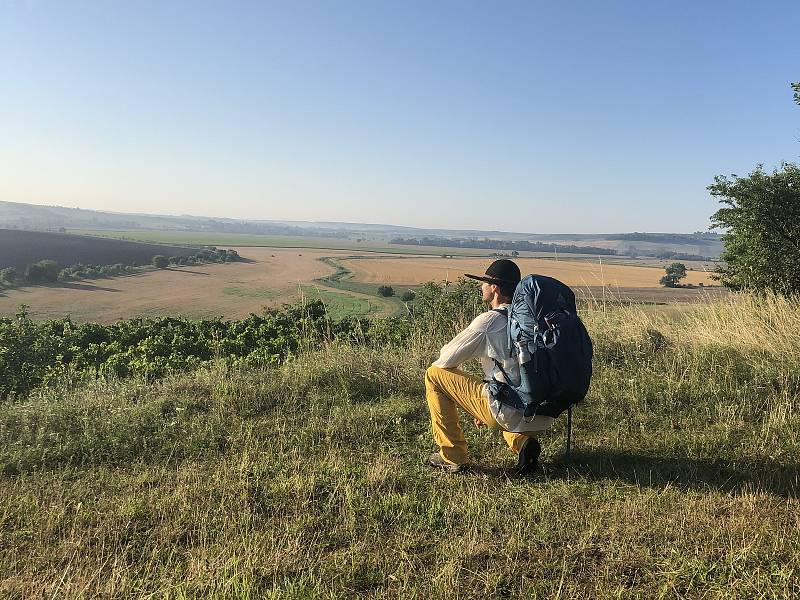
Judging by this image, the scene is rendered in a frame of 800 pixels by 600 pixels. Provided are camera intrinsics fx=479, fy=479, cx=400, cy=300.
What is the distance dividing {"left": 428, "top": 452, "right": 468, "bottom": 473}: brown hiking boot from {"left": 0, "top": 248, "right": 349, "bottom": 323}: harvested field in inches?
643

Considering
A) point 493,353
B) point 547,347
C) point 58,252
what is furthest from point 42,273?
point 547,347

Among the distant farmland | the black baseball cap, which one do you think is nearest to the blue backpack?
the black baseball cap

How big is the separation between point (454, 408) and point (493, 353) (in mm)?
652

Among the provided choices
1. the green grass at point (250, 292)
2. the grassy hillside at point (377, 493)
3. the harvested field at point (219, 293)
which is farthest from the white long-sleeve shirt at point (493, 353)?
the green grass at point (250, 292)

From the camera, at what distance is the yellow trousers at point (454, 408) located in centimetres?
392

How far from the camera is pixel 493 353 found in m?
3.73

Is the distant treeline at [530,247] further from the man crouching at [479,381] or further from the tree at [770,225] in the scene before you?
the man crouching at [479,381]

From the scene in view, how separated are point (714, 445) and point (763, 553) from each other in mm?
1793

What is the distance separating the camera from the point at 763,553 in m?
2.77

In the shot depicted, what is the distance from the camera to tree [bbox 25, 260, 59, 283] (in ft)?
107

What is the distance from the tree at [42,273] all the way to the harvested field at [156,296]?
156cm

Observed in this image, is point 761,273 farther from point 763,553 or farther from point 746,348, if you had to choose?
point 763,553

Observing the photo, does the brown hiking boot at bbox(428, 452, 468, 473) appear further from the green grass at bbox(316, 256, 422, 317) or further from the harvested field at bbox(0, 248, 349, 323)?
the green grass at bbox(316, 256, 422, 317)

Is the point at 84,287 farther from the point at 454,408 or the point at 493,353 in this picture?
the point at 493,353
